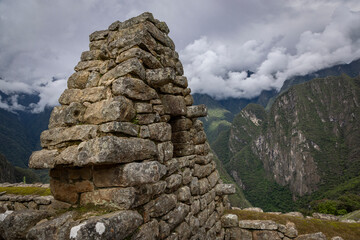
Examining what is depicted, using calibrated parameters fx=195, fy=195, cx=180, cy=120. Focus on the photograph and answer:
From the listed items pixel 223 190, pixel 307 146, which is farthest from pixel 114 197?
pixel 307 146

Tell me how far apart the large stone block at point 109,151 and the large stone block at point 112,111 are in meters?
0.38

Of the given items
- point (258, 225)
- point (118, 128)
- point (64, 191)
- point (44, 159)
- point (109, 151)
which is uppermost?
point (118, 128)

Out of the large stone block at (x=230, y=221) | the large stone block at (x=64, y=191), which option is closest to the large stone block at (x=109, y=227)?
the large stone block at (x=64, y=191)

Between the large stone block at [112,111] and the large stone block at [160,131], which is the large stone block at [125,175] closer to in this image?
A: the large stone block at [160,131]

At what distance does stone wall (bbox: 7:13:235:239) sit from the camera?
2.73 metres

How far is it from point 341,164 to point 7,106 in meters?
281

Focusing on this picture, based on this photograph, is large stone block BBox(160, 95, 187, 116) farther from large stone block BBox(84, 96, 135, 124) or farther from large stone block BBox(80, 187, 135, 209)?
large stone block BBox(80, 187, 135, 209)

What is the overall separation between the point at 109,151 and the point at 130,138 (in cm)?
46

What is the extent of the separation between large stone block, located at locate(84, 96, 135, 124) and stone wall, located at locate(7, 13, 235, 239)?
0.02 metres

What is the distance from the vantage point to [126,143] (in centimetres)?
287

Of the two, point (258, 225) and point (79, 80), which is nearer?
point (79, 80)

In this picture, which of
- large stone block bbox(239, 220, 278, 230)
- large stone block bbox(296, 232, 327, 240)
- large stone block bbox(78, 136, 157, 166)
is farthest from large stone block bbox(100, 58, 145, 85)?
large stone block bbox(296, 232, 327, 240)

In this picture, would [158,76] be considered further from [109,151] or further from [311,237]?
[311,237]

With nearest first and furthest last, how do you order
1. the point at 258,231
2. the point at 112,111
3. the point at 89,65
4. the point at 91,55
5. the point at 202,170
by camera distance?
the point at 112,111 < the point at 89,65 < the point at 91,55 < the point at 202,170 < the point at 258,231
